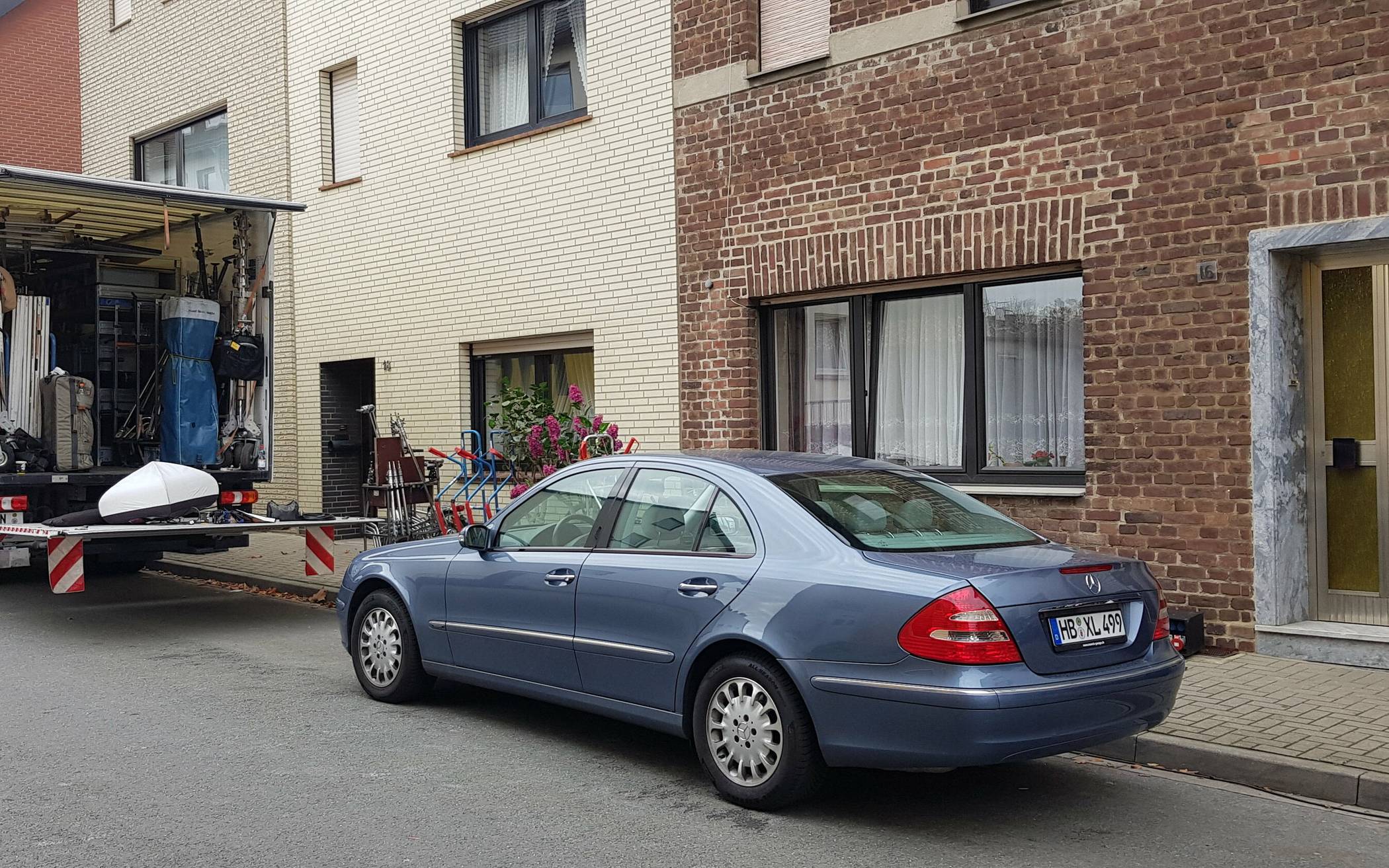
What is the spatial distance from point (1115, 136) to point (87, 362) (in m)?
8.91

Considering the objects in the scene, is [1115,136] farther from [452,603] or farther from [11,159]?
[11,159]

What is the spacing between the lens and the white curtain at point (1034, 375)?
372 inches

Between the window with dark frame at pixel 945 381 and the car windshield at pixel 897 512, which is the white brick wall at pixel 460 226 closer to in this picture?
the window with dark frame at pixel 945 381

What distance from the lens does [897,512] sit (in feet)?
18.8

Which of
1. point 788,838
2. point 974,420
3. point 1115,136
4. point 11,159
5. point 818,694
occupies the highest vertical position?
point 11,159

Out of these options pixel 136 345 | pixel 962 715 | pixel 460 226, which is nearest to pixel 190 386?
pixel 136 345

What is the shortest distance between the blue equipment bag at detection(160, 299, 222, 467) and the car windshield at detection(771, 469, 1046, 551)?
7217mm

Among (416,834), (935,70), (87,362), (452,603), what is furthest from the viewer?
(87,362)

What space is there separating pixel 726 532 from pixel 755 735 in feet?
2.96

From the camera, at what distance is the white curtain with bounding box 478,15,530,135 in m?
Result: 14.0

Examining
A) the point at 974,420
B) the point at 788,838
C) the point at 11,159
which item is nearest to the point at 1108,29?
the point at 974,420

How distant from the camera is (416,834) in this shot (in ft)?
16.3

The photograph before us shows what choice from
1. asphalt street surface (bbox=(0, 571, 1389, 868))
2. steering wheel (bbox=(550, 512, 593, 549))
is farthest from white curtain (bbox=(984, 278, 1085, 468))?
steering wheel (bbox=(550, 512, 593, 549))

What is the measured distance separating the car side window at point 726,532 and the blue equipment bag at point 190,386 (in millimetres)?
6994
